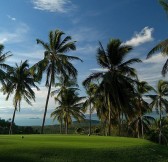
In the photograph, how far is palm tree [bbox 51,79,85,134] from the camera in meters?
61.2

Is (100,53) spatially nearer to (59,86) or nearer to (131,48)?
(131,48)

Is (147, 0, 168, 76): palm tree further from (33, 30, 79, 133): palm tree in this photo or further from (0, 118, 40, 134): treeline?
(0, 118, 40, 134): treeline

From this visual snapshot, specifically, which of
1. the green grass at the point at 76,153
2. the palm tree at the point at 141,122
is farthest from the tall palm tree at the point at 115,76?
the green grass at the point at 76,153

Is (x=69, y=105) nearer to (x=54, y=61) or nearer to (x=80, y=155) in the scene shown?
(x=54, y=61)

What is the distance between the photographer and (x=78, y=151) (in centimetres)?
1384

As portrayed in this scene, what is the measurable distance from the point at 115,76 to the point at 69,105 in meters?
23.3

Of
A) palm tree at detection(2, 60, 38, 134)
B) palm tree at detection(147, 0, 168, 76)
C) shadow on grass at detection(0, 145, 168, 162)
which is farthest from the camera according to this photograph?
palm tree at detection(2, 60, 38, 134)

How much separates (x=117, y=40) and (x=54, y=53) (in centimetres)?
811

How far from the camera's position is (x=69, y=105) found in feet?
205

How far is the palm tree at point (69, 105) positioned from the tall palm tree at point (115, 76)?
19763 millimetres

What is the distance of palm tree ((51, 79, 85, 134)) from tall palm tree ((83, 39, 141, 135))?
64.8ft

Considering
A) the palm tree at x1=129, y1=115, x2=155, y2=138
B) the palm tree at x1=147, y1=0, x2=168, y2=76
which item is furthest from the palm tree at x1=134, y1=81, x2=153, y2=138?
the palm tree at x1=147, y1=0, x2=168, y2=76

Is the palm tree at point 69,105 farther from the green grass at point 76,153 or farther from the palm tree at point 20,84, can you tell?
the green grass at point 76,153

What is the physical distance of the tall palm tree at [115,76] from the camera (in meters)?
39.7
